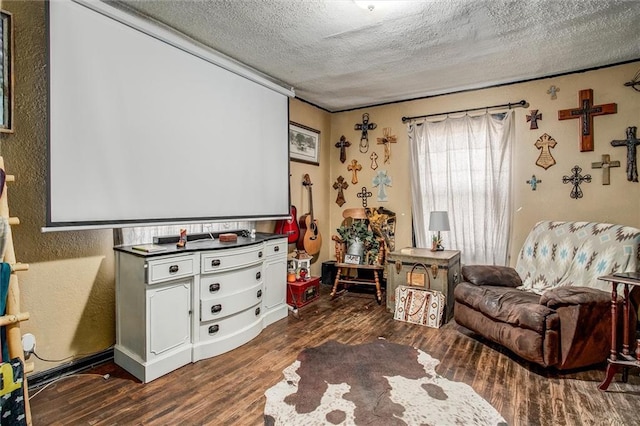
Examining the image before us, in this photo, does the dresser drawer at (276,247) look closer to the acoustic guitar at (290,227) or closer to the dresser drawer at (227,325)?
the acoustic guitar at (290,227)

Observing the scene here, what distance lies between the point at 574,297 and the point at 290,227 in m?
2.69

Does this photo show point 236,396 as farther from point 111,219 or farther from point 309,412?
point 111,219

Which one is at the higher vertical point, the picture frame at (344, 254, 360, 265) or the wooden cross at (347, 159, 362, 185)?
the wooden cross at (347, 159, 362, 185)

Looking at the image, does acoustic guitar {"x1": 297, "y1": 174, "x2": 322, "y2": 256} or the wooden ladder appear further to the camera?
acoustic guitar {"x1": 297, "y1": 174, "x2": 322, "y2": 256}

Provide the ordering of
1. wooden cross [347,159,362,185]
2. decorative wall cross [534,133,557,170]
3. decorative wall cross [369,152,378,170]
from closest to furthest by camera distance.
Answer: decorative wall cross [534,133,557,170]
decorative wall cross [369,152,378,170]
wooden cross [347,159,362,185]

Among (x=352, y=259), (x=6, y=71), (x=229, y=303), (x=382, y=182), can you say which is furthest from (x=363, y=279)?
(x=6, y=71)

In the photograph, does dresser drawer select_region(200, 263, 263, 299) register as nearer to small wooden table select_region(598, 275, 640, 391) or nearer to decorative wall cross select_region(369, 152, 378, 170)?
decorative wall cross select_region(369, 152, 378, 170)

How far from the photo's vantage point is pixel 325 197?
4.77 meters

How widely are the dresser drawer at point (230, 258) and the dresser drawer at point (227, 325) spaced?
41cm

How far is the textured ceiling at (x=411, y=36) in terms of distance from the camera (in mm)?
2240

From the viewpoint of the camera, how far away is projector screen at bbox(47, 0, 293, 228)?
2000 mm

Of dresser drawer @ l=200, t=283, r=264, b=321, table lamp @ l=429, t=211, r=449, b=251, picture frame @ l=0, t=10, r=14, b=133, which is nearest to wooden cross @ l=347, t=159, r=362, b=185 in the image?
table lamp @ l=429, t=211, r=449, b=251

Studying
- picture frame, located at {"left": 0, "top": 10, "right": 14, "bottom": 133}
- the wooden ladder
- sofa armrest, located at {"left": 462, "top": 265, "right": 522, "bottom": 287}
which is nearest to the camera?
the wooden ladder

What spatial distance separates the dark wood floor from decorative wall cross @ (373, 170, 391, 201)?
6.73 ft
